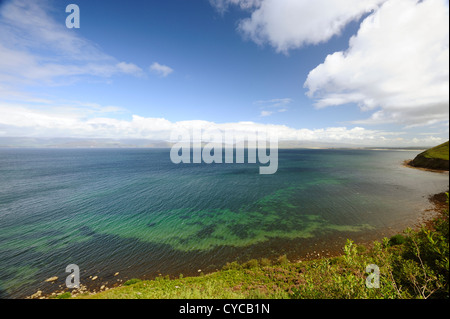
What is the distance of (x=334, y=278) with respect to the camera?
949 centimetres

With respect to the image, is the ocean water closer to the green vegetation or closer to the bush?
the green vegetation

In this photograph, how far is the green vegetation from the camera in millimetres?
9156

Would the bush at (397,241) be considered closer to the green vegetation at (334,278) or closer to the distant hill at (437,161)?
the green vegetation at (334,278)

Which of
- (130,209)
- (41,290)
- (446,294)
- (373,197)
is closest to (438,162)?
(373,197)

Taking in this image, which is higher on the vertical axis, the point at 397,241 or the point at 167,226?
the point at 397,241

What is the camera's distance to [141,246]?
80.9 ft

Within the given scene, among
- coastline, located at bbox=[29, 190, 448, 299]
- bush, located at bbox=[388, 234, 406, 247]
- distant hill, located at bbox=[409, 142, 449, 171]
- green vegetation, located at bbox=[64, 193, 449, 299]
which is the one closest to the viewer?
green vegetation, located at bbox=[64, 193, 449, 299]

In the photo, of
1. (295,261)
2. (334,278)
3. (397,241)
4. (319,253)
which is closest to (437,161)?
(397,241)

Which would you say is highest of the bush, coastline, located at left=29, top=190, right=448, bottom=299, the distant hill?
the distant hill

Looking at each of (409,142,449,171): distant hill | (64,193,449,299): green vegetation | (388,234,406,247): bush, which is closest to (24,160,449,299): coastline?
(64,193,449,299): green vegetation

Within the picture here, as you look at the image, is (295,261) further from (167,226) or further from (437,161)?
(437,161)

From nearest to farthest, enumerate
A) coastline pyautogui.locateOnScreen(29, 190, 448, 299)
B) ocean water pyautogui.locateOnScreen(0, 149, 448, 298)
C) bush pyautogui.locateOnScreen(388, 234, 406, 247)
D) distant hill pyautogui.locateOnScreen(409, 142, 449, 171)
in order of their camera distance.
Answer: coastline pyautogui.locateOnScreen(29, 190, 448, 299)
ocean water pyautogui.locateOnScreen(0, 149, 448, 298)
bush pyautogui.locateOnScreen(388, 234, 406, 247)
distant hill pyautogui.locateOnScreen(409, 142, 449, 171)

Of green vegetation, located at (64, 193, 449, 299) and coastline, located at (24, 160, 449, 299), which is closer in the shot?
green vegetation, located at (64, 193, 449, 299)

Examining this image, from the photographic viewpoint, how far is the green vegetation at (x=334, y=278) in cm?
916
